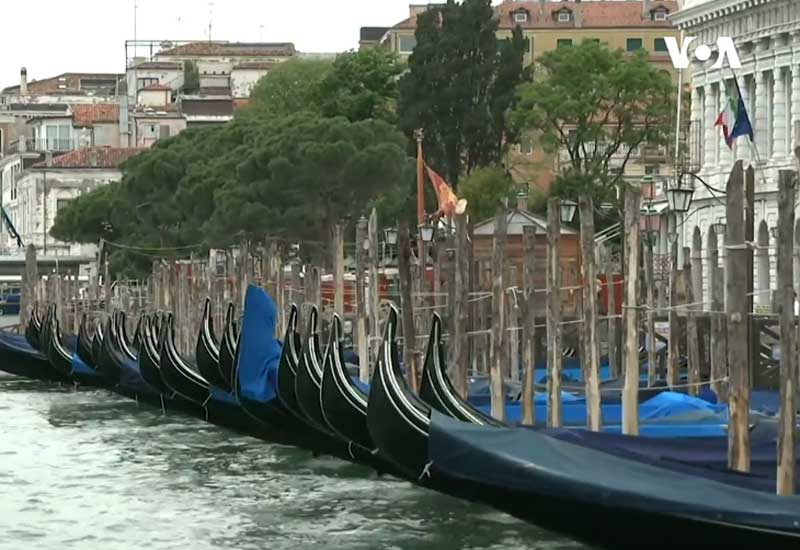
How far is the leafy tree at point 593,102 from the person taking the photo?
32.0 metres

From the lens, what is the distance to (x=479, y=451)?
10.2 meters

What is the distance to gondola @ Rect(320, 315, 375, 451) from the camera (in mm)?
12993

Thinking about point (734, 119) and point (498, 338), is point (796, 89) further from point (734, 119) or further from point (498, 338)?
point (498, 338)

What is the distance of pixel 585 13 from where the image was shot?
52.6 meters

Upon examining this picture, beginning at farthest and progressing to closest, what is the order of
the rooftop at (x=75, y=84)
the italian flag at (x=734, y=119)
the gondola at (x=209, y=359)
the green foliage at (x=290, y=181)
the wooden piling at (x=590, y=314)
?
the rooftop at (x=75, y=84) < the green foliage at (x=290, y=181) < the italian flag at (x=734, y=119) < the gondola at (x=209, y=359) < the wooden piling at (x=590, y=314)

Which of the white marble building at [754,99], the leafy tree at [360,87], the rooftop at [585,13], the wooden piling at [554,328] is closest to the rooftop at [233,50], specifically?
the rooftop at [585,13]

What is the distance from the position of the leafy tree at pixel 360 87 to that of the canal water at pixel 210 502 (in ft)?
69.2

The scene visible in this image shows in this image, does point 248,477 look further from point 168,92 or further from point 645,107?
point 168,92

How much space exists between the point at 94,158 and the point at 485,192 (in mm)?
26440

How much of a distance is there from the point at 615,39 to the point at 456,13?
16883 mm

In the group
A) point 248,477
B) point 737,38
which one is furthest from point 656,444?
point 737,38

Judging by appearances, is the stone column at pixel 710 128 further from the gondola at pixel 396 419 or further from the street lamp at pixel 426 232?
the gondola at pixel 396 419

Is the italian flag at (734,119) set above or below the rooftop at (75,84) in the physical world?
below

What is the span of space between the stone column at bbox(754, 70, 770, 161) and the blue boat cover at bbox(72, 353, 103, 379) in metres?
7.49
